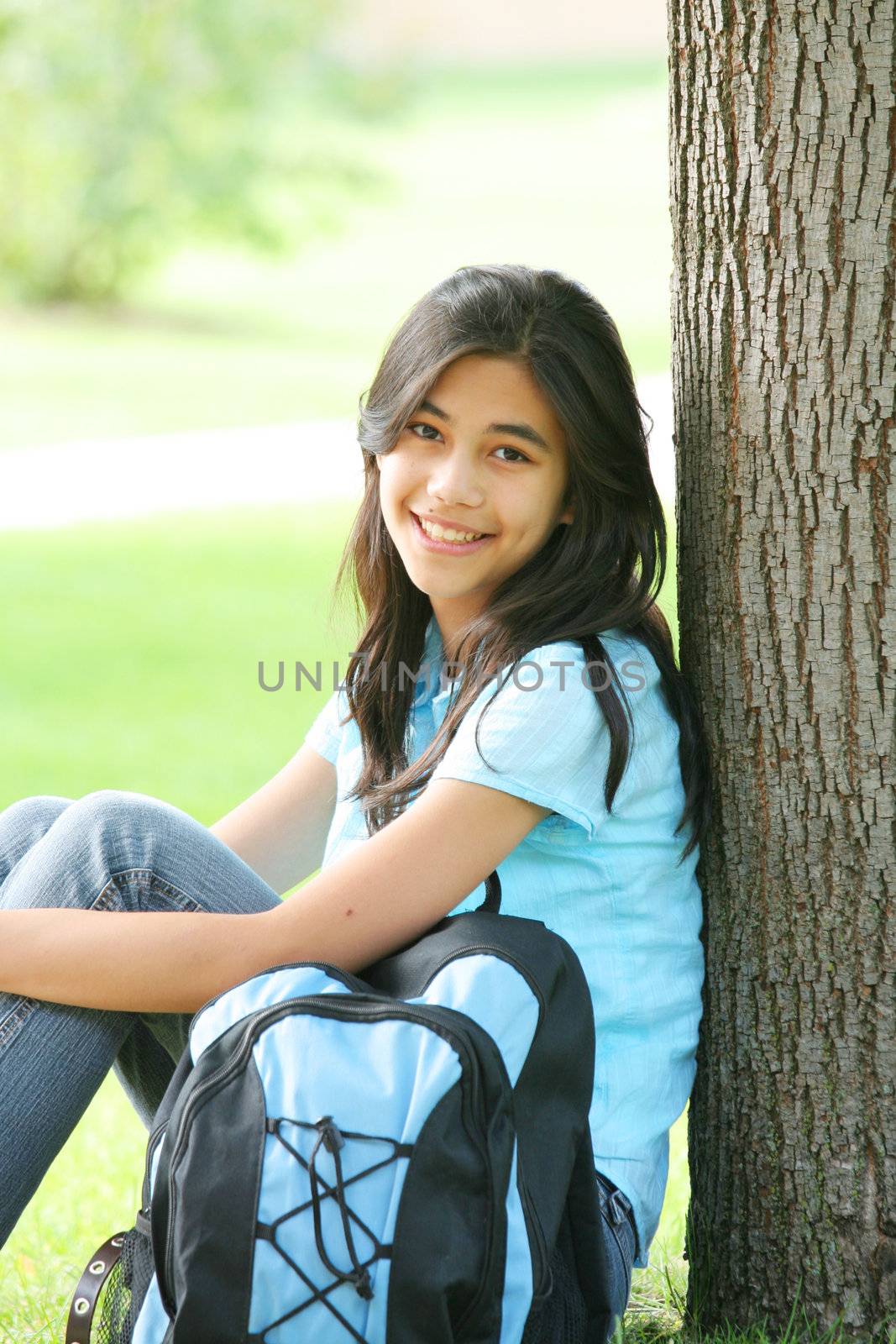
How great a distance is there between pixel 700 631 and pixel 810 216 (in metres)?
0.51

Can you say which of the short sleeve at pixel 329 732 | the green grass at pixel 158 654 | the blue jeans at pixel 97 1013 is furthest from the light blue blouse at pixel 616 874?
the green grass at pixel 158 654

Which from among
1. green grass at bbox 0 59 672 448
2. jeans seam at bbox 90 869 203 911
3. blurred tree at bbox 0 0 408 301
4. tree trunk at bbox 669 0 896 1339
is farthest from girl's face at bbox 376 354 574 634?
blurred tree at bbox 0 0 408 301

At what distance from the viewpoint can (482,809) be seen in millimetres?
1742

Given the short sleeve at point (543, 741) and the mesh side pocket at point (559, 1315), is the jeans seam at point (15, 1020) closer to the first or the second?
A: the short sleeve at point (543, 741)

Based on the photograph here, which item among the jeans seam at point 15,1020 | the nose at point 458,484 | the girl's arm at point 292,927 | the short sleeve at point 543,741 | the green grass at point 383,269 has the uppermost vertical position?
the green grass at point 383,269

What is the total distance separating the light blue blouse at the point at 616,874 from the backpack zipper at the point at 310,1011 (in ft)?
1.01

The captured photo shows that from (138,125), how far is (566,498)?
792 inches

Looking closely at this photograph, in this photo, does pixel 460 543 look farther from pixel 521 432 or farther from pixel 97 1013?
pixel 97 1013

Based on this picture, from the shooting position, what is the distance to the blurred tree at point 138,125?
20328 mm

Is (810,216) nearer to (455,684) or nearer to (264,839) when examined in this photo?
(455,684)

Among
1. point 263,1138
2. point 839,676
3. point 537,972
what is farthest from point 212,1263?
point 839,676

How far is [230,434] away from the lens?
15539mm

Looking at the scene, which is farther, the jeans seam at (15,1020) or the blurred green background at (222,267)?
the blurred green background at (222,267)

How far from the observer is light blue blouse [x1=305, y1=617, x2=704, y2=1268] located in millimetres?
1765
